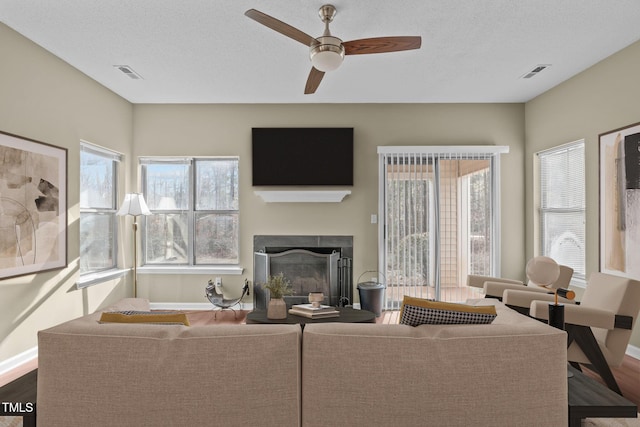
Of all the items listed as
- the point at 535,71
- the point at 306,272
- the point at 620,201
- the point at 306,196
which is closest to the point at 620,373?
the point at 620,201

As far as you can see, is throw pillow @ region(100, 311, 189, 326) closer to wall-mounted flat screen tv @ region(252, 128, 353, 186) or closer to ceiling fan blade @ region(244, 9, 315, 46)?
ceiling fan blade @ region(244, 9, 315, 46)

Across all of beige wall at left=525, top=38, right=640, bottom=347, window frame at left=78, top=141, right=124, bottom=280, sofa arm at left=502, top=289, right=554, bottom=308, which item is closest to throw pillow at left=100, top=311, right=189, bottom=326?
sofa arm at left=502, top=289, right=554, bottom=308

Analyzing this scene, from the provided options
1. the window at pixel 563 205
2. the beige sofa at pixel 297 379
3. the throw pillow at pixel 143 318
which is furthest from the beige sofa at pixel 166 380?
the window at pixel 563 205

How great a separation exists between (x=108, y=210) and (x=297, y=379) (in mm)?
4332

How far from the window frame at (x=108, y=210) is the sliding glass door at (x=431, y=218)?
11.0ft

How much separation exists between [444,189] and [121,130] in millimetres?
4195

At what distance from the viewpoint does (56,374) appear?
5.15 ft

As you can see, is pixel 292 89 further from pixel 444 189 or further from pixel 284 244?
pixel 444 189

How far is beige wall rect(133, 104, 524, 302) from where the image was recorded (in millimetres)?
5488

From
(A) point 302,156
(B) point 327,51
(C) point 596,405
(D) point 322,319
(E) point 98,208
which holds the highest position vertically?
(B) point 327,51

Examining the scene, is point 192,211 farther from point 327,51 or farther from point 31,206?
point 327,51

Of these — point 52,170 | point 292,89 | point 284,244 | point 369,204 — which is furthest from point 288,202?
point 52,170

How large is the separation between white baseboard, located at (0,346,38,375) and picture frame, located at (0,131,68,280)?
69 cm

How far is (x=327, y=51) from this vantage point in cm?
265
